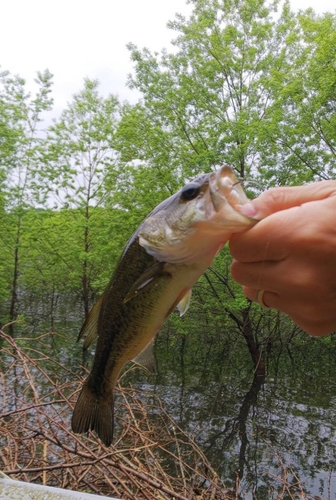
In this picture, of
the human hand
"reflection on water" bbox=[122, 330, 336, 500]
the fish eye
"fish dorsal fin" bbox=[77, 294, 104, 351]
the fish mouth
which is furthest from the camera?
"reflection on water" bbox=[122, 330, 336, 500]

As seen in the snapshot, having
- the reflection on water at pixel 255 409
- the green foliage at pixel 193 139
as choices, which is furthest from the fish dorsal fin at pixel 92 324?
the green foliage at pixel 193 139

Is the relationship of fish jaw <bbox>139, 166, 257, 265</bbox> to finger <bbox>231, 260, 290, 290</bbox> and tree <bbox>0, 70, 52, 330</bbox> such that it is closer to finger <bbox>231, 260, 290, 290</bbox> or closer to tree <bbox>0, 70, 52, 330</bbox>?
finger <bbox>231, 260, 290, 290</bbox>

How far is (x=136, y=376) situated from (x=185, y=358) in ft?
13.2

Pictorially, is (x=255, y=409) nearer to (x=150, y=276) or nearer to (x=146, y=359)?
(x=146, y=359)

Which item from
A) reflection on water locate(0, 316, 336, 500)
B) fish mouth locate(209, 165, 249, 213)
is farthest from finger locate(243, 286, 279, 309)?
reflection on water locate(0, 316, 336, 500)

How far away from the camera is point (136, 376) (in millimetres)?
13891

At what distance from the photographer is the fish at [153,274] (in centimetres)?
144

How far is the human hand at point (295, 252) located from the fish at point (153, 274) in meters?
0.08

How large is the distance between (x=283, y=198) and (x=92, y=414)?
5.45ft

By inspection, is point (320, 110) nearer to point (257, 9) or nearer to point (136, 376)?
point (257, 9)

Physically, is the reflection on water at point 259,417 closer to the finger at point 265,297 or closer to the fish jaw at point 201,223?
the finger at point 265,297

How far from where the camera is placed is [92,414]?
88.7 inches

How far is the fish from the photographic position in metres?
1.44

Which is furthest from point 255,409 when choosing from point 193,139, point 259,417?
point 193,139
